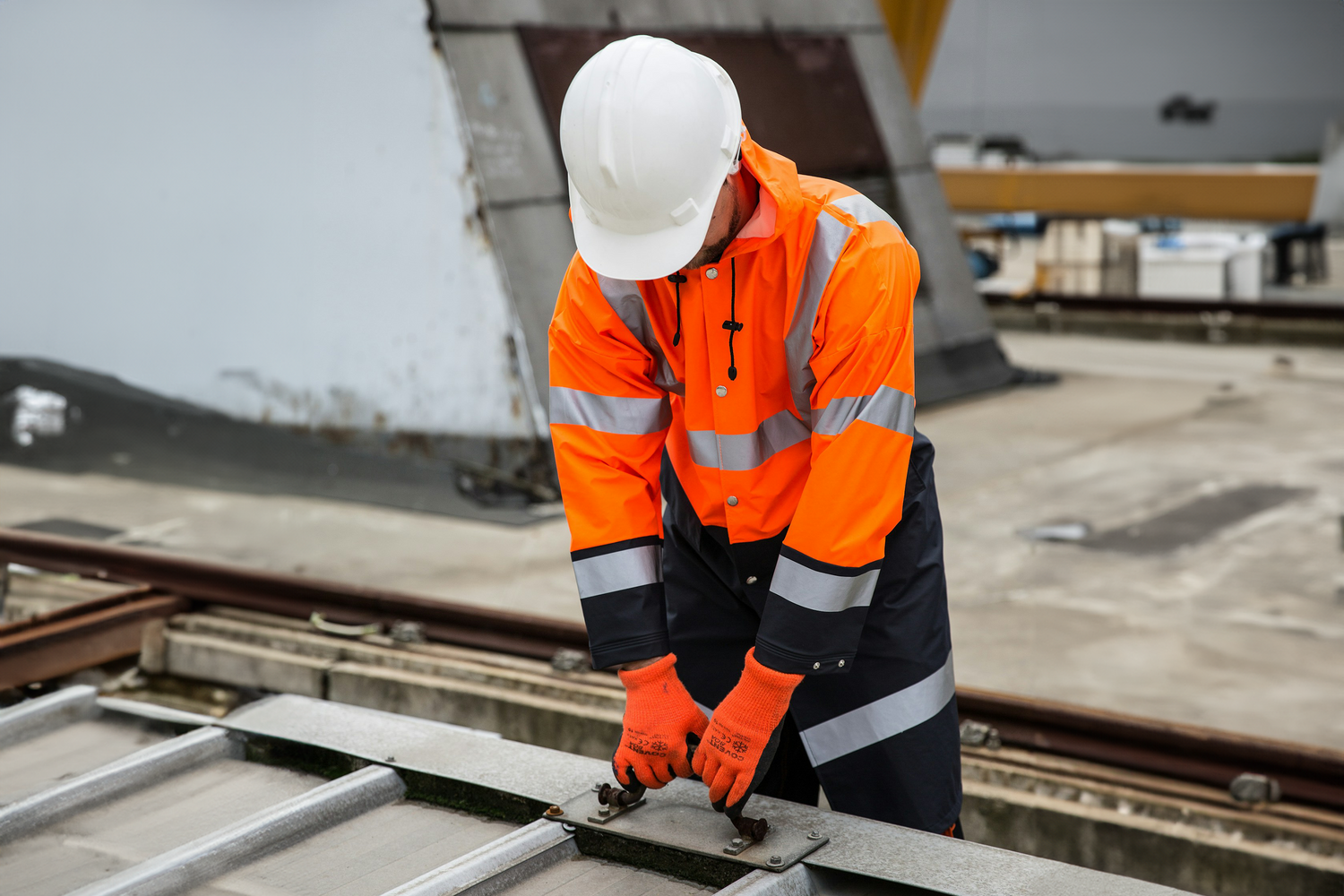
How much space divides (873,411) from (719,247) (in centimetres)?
39

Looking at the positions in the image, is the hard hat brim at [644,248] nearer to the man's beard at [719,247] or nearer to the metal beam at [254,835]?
the man's beard at [719,247]

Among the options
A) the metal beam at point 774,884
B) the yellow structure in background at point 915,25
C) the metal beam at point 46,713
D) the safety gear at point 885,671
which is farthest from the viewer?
the yellow structure in background at point 915,25

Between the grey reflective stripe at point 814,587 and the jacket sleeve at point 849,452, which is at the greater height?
the jacket sleeve at point 849,452

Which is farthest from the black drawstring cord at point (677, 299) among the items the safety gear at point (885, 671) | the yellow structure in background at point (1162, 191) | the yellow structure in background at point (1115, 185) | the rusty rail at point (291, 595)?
the yellow structure in background at point (1162, 191)

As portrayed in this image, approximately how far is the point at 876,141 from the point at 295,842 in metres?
7.06

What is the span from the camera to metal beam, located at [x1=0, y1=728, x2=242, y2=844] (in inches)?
98.3

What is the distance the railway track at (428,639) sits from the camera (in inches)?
127

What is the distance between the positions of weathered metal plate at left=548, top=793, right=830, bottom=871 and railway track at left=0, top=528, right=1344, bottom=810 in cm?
142

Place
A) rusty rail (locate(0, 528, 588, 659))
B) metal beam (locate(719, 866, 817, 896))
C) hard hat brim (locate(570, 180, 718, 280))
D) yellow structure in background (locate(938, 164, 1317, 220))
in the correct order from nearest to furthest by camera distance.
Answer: metal beam (locate(719, 866, 817, 896))
hard hat brim (locate(570, 180, 718, 280))
rusty rail (locate(0, 528, 588, 659))
yellow structure in background (locate(938, 164, 1317, 220))

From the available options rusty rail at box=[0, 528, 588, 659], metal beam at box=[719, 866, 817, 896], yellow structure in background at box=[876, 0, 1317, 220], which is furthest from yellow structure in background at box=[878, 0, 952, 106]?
metal beam at box=[719, 866, 817, 896]

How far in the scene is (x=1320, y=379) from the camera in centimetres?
882

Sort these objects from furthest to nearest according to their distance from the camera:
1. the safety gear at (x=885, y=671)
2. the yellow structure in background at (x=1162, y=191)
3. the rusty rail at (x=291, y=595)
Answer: the yellow structure in background at (x=1162, y=191), the rusty rail at (x=291, y=595), the safety gear at (x=885, y=671)

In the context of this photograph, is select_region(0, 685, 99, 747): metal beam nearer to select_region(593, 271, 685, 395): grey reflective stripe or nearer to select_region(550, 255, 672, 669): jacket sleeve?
select_region(550, 255, 672, 669): jacket sleeve

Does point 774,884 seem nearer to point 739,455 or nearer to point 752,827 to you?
point 752,827
